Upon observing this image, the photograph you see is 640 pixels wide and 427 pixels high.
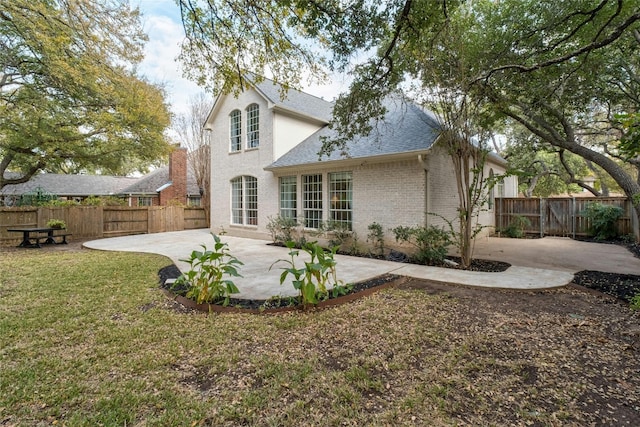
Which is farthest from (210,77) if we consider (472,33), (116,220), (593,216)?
(593,216)

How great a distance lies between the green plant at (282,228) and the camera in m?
11.1

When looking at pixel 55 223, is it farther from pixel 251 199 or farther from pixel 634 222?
pixel 634 222

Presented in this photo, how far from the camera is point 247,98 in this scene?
1316 centimetres

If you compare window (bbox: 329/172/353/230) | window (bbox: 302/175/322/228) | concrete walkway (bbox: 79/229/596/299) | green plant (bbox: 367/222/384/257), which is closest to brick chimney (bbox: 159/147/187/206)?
concrete walkway (bbox: 79/229/596/299)

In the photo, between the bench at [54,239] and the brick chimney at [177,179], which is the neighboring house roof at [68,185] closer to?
the brick chimney at [177,179]

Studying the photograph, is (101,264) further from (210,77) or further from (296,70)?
(296,70)

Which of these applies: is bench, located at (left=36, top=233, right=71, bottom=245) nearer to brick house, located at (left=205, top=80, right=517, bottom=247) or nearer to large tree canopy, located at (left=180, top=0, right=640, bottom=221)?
brick house, located at (left=205, top=80, right=517, bottom=247)

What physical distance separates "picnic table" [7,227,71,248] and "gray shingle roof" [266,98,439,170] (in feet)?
29.6

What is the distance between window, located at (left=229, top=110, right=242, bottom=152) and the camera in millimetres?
13805

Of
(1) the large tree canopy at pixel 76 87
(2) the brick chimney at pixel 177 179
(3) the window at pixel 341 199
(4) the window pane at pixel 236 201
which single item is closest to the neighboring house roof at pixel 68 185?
(2) the brick chimney at pixel 177 179

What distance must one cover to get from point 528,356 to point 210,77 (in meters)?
7.15

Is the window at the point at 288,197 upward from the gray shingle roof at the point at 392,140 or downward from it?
downward

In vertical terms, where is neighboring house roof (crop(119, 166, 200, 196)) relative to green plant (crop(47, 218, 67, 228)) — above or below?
above

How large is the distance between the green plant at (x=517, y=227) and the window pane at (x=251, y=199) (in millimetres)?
11708
